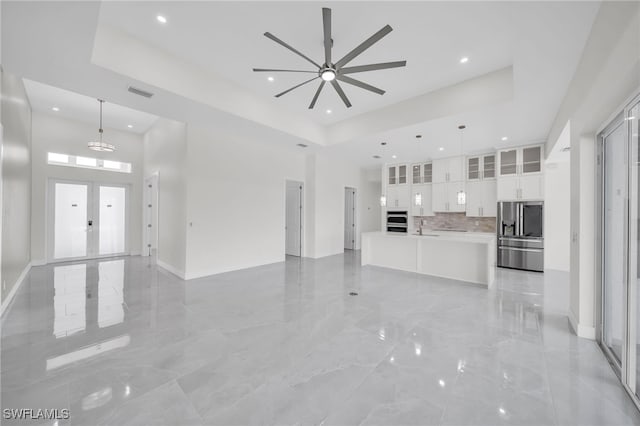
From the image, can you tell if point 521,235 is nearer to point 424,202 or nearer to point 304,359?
point 424,202

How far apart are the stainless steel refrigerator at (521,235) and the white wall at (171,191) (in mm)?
7281

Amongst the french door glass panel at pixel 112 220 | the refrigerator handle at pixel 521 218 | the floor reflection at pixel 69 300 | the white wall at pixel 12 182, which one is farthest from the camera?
the french door glass panel at pixel 112 220

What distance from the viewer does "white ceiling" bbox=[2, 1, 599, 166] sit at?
2.41 metres

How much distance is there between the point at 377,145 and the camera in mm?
6367

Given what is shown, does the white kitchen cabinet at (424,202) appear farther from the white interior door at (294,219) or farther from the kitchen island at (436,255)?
the white interior door at (294,219)

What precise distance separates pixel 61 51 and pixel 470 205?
815cm

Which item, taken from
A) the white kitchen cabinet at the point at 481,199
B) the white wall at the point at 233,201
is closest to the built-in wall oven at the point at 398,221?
the white kitchen cabinet at the point at 481,199

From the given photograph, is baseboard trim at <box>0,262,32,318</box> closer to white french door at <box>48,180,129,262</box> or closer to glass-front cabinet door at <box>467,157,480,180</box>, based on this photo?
white french door at <box>48,180,129,262</box>

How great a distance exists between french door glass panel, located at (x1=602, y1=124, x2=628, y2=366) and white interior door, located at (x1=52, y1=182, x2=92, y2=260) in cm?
1041

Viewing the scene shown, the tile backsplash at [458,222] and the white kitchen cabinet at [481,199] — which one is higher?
the white kitchen cabinet at [481,199]

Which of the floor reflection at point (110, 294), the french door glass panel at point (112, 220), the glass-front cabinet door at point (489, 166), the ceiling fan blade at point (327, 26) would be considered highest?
the ceiling fan blade at point (327, 26)

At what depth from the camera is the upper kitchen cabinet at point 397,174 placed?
818 cm

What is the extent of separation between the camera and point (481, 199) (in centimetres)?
673

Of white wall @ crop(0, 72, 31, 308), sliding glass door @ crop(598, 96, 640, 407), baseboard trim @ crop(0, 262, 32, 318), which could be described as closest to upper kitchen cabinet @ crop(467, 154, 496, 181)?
sliding glass door @ crop(598, 96, 640, 407)
